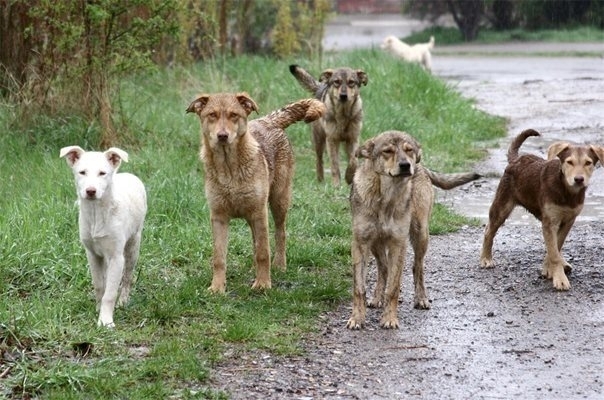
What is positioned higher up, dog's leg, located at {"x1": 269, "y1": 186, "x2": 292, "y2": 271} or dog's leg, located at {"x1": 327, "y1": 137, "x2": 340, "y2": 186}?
dog's leg, located at {"x1": 269, "y1": 186, "x2": 292, "y2": 271}

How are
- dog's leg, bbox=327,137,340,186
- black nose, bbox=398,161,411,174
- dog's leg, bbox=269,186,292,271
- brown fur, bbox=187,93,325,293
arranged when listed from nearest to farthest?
black nose, bbox=398,161,411,174, brown fur, bbox=187,93,325,293, dog's leg, bbox=269,186,292,271, dog's leg, bbox=327,137,340,186

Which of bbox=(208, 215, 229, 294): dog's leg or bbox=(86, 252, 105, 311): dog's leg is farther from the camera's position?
bbox=(208, 215, 229, 294): dog's leg

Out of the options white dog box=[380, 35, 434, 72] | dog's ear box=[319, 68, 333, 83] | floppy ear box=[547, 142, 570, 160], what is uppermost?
floppy ear box=[547, 142, 570, 160]

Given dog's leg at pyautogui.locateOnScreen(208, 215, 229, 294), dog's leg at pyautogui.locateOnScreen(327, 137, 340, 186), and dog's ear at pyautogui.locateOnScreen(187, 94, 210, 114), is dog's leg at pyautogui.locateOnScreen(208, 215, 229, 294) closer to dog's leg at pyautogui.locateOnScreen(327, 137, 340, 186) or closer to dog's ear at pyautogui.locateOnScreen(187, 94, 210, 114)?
dog's ear at pyautogui.locateOnScreen(187, 94, 210, 114)

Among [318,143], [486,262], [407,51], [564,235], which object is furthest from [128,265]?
[407,51]

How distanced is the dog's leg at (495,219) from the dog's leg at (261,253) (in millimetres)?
1953

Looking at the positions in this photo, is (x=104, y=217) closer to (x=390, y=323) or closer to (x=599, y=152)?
(x=390, y=323)

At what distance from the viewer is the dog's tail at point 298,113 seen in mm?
9641

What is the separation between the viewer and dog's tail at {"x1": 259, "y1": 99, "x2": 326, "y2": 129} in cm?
964

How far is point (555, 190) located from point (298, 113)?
2183mm

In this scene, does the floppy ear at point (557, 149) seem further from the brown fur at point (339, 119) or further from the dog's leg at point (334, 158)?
the brown fur at point (339, 119)

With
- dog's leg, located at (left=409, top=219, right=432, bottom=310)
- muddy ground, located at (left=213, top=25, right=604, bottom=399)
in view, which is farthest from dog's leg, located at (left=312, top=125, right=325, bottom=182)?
dog's leg, located at (left=409, top=219, right=432, bottom=310)

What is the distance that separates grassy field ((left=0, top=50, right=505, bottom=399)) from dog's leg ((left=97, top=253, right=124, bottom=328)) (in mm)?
117

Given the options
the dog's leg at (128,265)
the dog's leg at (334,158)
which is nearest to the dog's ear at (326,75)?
the dog's leg at (334,158)
